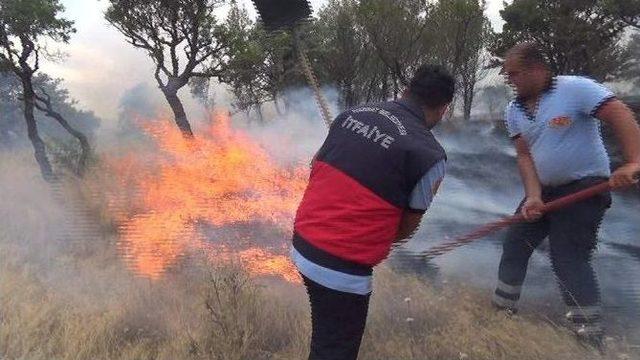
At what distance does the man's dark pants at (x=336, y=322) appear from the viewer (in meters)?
2.46

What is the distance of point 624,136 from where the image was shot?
311cm

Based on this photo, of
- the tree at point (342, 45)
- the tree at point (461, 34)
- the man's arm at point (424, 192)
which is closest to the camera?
the man's arm at point (424, 192)

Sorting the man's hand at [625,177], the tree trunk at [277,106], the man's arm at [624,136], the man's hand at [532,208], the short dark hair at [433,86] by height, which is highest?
the short dark hair at [433,86]

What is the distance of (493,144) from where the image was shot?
1820 cm

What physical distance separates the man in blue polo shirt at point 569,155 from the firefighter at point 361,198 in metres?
1.15

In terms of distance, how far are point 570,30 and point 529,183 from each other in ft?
63.4

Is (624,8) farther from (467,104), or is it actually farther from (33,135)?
(33,135)

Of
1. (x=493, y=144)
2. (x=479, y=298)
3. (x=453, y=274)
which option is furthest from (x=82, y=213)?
(x=493, y=144)

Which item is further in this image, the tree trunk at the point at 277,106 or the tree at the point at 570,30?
the tree trunk at the point at 277,106

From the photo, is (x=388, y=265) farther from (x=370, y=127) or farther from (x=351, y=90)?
(x=351, y=90)

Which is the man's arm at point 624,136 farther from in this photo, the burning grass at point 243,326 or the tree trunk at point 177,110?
the tree trunk at point 177,110

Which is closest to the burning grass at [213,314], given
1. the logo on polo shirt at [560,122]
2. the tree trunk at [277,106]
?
the logo on polo shirt at [560,122]

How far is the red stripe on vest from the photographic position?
7.68 ft

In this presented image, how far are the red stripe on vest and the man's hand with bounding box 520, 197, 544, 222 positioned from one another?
4.47 feet
